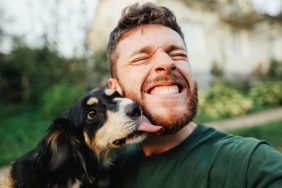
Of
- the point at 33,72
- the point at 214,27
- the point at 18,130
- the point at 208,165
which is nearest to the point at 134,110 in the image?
the point at 208,165

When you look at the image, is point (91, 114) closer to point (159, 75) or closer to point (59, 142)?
point (59, 142)

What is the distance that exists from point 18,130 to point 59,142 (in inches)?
392

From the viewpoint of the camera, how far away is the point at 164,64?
8.37 feet

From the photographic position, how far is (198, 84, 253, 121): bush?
13.5 meters

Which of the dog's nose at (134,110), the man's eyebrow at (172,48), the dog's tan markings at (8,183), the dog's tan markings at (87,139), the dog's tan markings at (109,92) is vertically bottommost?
the dog's tan markings at (8,183)

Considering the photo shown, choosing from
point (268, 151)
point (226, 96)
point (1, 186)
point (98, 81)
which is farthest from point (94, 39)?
point (268, 151)

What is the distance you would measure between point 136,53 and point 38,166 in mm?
1187

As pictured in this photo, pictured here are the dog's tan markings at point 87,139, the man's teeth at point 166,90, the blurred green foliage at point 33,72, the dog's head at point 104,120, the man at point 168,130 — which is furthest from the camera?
the blurred green foliage at point 33,72

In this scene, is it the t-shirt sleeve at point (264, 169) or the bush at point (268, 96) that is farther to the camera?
the bush at point (268, 96)

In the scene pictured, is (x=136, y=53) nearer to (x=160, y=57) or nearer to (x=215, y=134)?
(x=160, y=57)

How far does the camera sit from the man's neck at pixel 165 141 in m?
2.47

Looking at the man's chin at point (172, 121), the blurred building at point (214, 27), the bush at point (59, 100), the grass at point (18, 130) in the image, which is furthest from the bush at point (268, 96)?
the man's chin at point (172, 121)

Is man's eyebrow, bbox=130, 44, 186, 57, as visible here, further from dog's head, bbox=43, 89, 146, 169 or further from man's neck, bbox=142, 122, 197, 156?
man's neck, bbox=142, 122, 197, 156

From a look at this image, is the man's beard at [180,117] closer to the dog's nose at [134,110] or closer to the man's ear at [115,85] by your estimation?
the dog's nose at [134,110]
